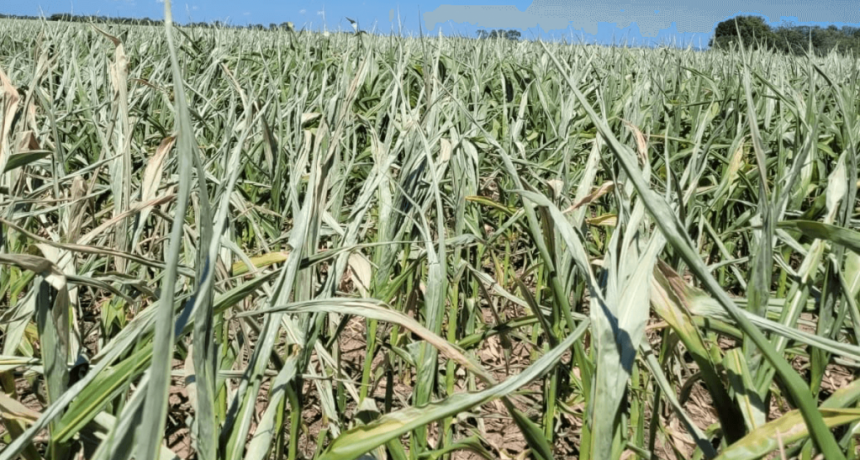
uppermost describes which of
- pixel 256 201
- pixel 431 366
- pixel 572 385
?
pixel 256 201

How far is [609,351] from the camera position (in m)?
0.46

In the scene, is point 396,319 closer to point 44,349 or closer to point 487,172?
point 44,349

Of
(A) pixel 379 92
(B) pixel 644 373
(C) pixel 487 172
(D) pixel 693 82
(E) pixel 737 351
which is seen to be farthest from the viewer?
(D) pixel 693 82

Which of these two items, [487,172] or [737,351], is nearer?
[737,351]

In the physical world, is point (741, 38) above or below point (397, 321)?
above

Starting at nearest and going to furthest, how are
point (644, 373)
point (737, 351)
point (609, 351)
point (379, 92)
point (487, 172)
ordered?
point (609, 351) → point (737, 351) → point (644, 373) → point (487, 172) → point (379, 92)

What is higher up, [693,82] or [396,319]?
[693,82]

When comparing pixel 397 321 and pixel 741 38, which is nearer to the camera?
pixel 397 321

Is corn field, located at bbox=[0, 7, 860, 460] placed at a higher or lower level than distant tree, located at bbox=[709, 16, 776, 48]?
lower

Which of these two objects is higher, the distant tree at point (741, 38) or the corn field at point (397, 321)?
the distant tree at point (741, 38)

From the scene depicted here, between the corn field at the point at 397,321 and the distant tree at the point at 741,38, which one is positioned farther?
the distant tree at the point at 741,38

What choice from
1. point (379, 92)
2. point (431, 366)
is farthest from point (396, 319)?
point (379, 92)

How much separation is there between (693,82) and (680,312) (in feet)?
8.40

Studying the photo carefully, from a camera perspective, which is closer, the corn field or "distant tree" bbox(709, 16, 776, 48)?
the corn field
